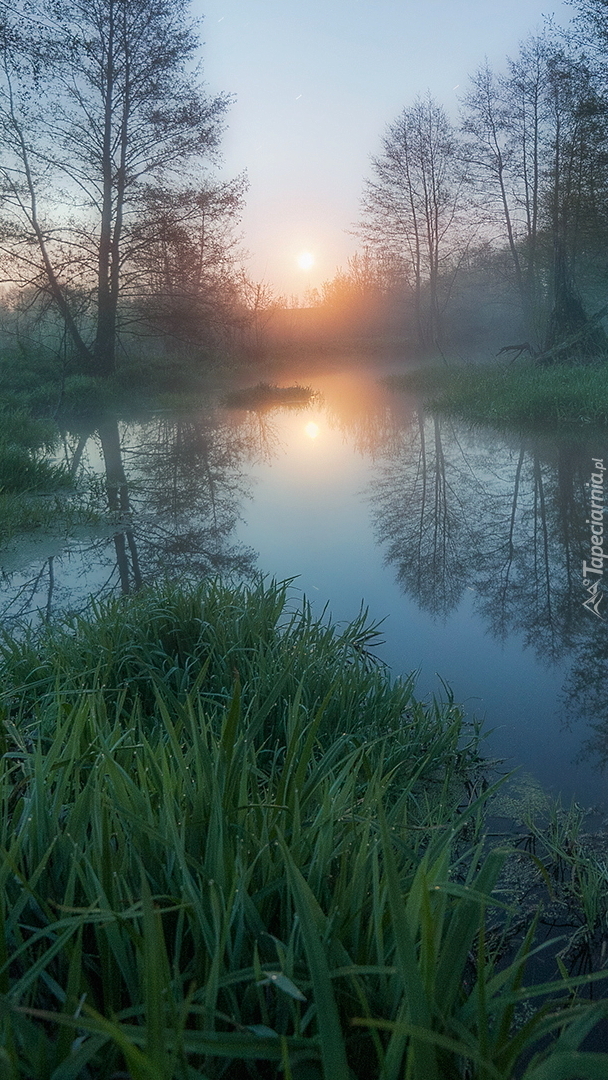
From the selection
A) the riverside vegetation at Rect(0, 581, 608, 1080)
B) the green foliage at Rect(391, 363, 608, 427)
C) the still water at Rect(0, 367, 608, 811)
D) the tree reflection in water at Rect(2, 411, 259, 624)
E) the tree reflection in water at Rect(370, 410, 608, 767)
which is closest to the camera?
the riverside vegetation at Rect(0, 581, 608, 1080)

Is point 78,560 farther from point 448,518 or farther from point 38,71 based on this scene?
point 38,71

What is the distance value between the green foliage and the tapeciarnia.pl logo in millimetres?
3206

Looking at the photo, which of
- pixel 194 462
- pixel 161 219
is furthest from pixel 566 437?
pixel 161 219

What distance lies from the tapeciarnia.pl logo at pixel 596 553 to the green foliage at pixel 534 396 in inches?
126

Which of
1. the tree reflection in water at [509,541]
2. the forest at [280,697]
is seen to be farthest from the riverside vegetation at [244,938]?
the tree reflection in water at [509,541]

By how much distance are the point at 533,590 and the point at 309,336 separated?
2711 cm

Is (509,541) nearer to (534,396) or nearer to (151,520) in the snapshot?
(151,520)

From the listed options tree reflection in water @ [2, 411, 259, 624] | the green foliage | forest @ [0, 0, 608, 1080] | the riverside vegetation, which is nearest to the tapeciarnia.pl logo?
forest @ [0, 0, 608, 1080]

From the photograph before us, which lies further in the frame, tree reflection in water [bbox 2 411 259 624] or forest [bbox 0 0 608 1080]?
tree reflection in water [bbox 2 411 259 624]

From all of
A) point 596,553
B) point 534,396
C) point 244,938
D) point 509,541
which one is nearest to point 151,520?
point 509,541

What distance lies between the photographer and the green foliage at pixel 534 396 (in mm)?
9391

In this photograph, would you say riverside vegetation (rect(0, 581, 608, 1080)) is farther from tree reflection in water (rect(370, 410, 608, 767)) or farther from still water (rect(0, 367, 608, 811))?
tree reflection in water (rect(370, 410, 608, 767))

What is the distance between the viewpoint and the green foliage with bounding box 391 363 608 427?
939 centimetres

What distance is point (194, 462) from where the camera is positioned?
326 inches
